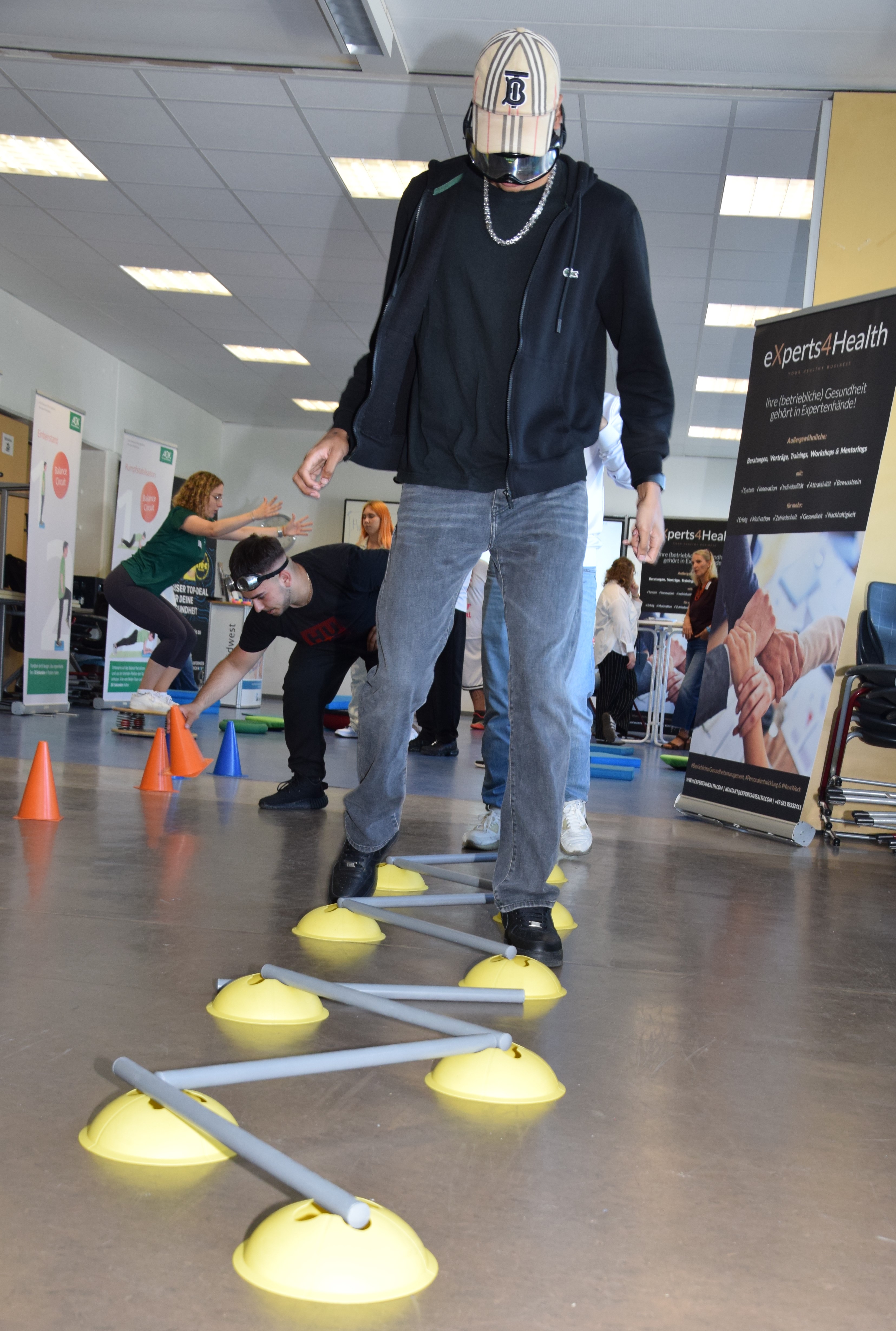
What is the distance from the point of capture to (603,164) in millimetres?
6176

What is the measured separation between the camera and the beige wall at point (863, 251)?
4430mm

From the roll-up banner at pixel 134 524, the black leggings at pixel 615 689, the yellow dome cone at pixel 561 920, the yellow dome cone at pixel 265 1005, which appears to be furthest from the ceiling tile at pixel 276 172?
the yellow dome cone at pixel 265 1005

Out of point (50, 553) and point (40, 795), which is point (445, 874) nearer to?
point (40, 795)

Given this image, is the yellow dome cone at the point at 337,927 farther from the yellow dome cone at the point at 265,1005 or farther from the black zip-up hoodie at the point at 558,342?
the black zip-up hoodie at the point at 558,342

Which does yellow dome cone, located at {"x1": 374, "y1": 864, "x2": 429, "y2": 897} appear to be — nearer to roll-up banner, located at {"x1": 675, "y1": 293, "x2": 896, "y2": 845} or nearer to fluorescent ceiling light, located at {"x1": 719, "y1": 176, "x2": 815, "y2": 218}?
roll-up banner, located at {"x1": 675, "y1": 293, "x2": 896, "y2": 845}

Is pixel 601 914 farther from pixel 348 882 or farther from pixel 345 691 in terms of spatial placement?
pixel 345 691

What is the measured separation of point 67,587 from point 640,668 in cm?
616

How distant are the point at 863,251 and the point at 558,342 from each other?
3.37m

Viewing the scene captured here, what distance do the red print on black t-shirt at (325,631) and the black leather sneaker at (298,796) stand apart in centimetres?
48

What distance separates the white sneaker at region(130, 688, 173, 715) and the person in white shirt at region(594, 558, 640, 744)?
3.71 metres

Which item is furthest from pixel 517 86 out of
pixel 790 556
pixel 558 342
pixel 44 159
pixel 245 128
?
pixel 44 159

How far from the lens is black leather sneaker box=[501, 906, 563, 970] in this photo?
1824 mm

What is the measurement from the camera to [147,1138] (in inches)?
39.6

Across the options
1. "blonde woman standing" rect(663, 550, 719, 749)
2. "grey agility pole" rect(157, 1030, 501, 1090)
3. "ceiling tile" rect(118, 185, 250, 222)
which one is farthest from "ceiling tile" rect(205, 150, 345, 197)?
"grey agility pole" rect(157, 1030, 501, 1090)
